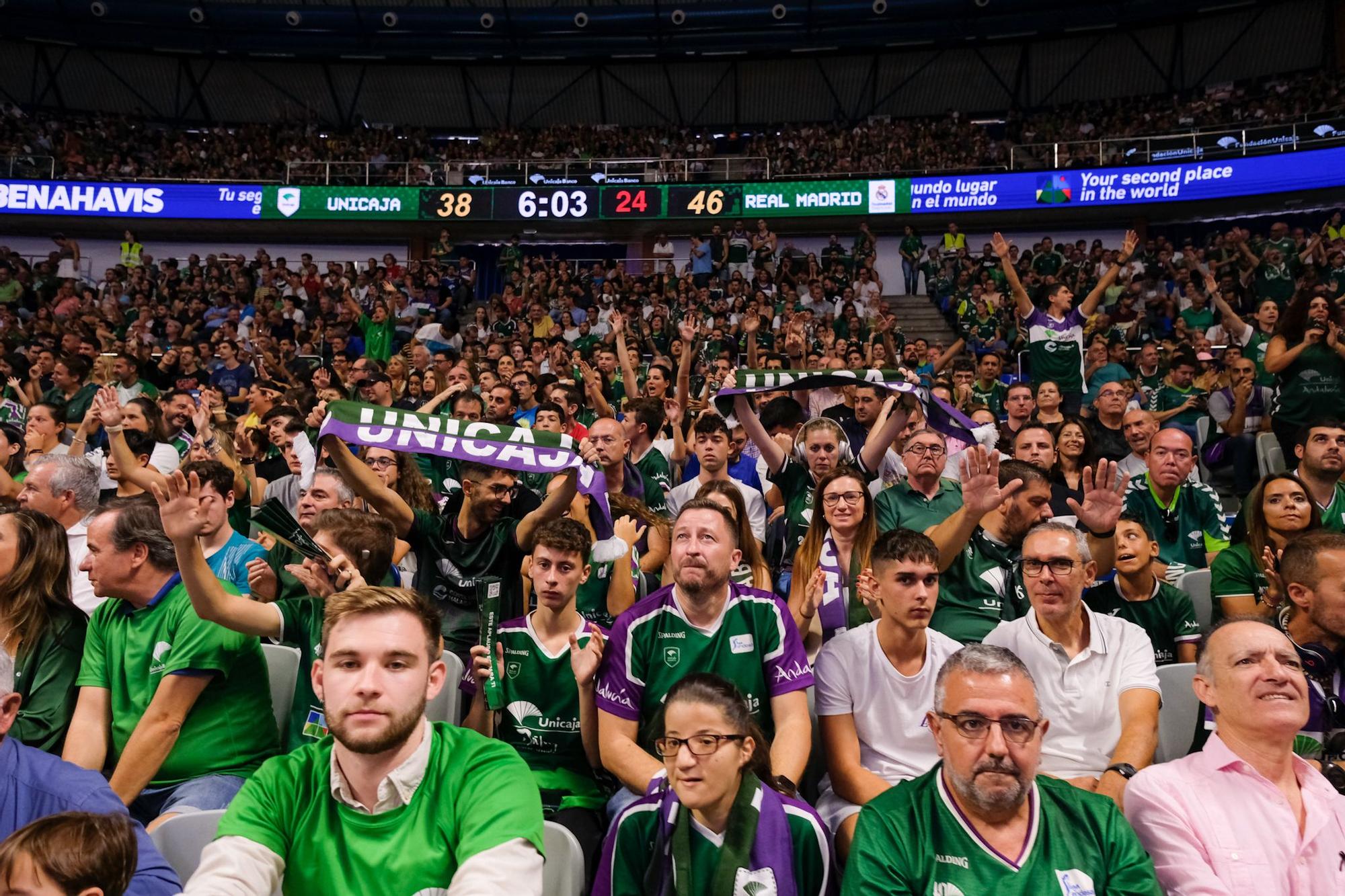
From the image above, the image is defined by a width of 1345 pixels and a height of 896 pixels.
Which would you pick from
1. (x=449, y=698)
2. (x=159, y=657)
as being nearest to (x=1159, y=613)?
(x=449, y=698)

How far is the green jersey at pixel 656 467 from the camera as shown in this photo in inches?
258

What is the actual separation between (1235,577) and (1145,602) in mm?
429

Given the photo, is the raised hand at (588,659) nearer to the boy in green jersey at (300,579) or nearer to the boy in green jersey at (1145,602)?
the boy in green jersey at (300,579)

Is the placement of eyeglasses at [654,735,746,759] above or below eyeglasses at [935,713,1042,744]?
below

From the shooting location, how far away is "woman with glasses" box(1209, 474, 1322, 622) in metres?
4.16

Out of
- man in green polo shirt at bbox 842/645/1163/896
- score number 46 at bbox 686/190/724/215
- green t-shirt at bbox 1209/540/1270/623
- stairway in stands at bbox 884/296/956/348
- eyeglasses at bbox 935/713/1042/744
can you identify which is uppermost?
score number 46 at bbox 686/190/724/215

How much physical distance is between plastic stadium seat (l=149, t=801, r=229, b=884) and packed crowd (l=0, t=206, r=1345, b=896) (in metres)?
0.03

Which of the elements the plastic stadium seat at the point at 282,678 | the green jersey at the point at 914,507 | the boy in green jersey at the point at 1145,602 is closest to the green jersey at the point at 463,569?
the plastic stadium seat at the point at 282,678

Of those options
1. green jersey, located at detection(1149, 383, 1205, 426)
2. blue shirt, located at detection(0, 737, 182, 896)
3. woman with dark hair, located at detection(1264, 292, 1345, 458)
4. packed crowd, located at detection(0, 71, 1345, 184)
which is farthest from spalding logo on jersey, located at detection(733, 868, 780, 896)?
packed crowd, located at detection(0, 71, 1345, 184)

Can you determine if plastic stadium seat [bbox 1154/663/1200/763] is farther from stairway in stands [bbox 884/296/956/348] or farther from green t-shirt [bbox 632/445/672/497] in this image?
stairway in stands [bbox 884/296/956/348]

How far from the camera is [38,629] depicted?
3236 mm

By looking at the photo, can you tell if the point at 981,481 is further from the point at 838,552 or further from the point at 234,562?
the point at 234,562

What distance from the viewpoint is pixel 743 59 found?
23375 mm

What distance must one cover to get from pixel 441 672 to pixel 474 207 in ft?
57.8
